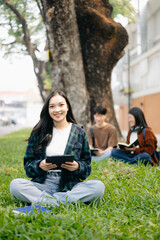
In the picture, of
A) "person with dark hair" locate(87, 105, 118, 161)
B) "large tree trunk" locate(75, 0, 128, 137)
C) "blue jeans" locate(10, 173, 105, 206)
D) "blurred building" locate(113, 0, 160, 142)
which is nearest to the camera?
"blue jeans" locate(10, 173, 105, 206)

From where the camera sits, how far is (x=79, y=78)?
7574mm

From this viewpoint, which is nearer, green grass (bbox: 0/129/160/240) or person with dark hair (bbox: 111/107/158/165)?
green grass (bbox: 0/129/160/240)

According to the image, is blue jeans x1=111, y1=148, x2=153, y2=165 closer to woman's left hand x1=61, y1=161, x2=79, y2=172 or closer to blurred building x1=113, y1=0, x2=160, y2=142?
woman's left hand x1=61, y1=161, x2=79, y2=172

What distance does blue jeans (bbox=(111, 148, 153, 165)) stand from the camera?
5063 millimetres

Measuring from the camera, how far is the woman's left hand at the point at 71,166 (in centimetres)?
284

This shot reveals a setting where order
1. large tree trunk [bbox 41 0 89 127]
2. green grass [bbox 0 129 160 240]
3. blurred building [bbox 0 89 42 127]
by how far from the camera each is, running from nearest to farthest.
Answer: green grass [bbox 0 129 160 240] → large tree trunk [bbox 41 0 89 127] → blurred building [bbox 0 89 42 127]

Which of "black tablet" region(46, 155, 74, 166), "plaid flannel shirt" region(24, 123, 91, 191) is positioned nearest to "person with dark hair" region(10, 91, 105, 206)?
"plaid flannel shirt" region(24, 123, 91, 191)

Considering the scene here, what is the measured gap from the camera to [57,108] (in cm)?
314

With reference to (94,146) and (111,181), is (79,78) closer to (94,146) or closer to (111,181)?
(94,146)

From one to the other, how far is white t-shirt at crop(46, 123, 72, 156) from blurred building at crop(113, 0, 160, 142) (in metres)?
13.9

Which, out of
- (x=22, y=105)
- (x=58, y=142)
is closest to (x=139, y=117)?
(x=58, y=142)

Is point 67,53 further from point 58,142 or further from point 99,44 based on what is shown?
point 58,142

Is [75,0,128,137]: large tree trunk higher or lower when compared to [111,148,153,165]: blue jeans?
higher

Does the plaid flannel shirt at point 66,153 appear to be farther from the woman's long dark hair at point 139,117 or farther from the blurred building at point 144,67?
the blurred building at point 144,67
